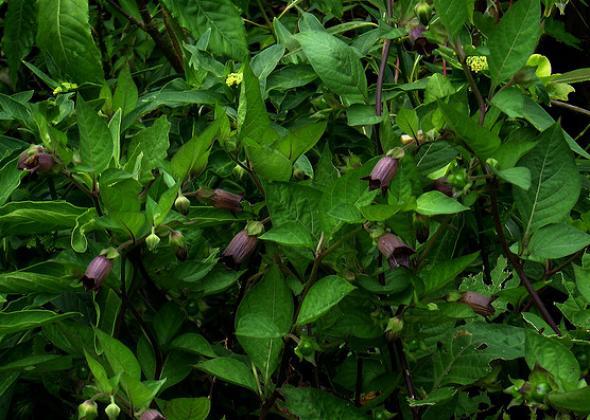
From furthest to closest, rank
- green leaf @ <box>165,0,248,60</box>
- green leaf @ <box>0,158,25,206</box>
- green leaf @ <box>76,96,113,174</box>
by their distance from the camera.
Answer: green leaf @ <box>165,0,248,60</box>, green leaf @ <box>0,158,25,206</box>, green leaf @ <box>76,96,113,174</box>

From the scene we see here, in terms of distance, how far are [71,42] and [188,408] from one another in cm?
73

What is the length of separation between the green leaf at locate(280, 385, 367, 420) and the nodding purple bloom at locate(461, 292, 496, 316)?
18cm

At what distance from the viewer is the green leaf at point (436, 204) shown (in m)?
0.98

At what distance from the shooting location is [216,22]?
1537mm

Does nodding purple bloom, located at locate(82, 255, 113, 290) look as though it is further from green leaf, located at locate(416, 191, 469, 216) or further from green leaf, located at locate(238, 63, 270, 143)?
green leaf, located at locate(416, 191, 469, 216)

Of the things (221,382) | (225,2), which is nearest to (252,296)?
(221,382)

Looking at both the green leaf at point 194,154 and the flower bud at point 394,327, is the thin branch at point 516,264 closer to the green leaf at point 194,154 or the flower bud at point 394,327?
the flower bud at point 394,327

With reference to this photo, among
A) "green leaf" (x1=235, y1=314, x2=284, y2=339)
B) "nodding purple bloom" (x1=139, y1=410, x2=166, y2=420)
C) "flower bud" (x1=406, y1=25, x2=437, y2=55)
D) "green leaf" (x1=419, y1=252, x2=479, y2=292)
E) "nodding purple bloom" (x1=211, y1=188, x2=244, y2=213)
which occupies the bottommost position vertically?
"nodding purple bloom" (x1=139, y1=410, x2=166, y2=420)

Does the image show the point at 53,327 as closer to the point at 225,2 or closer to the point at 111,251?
the point at 111,251

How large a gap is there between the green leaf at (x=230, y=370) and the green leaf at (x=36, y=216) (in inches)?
8.9

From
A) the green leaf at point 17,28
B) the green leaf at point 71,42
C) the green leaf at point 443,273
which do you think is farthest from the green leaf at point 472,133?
the green leaf at point 17,28

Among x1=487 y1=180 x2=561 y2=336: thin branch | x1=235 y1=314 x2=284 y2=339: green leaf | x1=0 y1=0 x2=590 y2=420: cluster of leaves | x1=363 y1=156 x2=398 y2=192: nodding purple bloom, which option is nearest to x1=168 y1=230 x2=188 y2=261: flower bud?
x1=0 y1=0 x2=590 y2=420: cluster of leaves

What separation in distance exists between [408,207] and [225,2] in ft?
2.21

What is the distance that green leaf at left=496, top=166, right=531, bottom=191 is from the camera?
0.98 m
